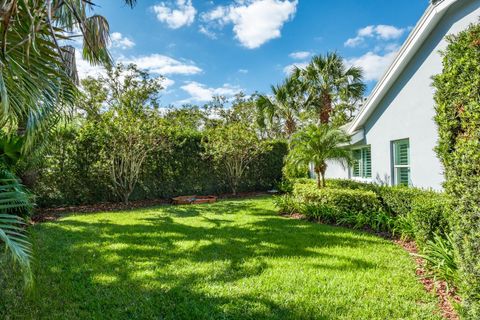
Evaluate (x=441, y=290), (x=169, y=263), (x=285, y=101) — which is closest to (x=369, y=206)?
(x=441, y=290)

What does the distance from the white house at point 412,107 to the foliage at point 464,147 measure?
9.84 ft

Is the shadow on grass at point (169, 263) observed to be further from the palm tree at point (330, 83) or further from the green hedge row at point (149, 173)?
the palm tree at point (330, 83)

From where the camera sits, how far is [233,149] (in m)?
14.3

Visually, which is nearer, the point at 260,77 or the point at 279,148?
the point at 279,148

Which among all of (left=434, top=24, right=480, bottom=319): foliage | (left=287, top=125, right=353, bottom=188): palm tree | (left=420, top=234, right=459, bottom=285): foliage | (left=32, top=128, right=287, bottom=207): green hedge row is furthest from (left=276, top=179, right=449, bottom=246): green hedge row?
(left=32, top=128, right=287, bottom=207): green hedge row

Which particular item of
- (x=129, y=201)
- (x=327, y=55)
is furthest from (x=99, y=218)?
(x=327, y=55)

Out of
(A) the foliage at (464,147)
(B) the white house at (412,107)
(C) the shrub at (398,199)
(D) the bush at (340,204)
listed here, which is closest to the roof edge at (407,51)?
(B) the white house at (412,107)

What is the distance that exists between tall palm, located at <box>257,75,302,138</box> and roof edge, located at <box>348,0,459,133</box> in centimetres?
775

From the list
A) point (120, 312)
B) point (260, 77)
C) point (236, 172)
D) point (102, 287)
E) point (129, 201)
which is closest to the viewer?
point (120, 312)

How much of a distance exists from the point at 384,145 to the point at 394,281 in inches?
Answer: 272

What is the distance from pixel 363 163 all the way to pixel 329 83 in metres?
6.52

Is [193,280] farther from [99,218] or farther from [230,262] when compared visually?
[99,218]

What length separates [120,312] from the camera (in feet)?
11.4

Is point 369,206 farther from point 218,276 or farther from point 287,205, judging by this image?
point 218,276
